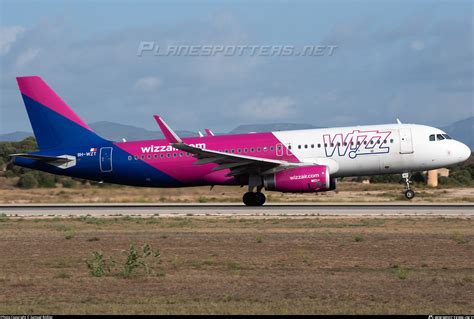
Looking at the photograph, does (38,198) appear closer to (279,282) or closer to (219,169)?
(219,169)

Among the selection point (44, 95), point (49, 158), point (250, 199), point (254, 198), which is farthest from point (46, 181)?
point (254, 198)

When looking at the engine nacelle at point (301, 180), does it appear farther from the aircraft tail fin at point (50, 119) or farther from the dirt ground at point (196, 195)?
the aircraft tail fin at point (50, 119)

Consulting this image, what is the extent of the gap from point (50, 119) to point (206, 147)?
834 centimetres

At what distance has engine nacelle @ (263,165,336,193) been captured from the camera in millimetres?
36469

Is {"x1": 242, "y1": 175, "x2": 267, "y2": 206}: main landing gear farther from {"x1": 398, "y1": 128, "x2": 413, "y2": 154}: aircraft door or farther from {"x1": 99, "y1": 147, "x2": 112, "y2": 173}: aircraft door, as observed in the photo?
{"x1": 99, "y1": 147, "x2": 112, "y2": 173}: aircraft door

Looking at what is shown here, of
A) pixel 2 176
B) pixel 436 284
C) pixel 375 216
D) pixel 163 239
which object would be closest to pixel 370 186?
pixel 375 216

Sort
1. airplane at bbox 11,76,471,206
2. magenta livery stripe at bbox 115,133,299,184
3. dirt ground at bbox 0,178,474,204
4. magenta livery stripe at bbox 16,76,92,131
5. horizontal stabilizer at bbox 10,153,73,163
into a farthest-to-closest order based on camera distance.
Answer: dirt ground at bbox 0,178,474,204 → magenta livery stripe at bbox 16,76,92,131 → horizontal stabilizer at bbox 10,153,73,163 → magenta livery stripe at bbox 115,133,299,184 → airplane at bbox 11,76,471,206

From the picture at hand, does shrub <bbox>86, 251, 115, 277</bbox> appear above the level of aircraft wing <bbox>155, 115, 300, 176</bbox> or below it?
below

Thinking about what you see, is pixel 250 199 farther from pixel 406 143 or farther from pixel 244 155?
pixel 406 143

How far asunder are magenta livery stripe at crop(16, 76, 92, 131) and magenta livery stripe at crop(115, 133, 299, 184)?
396 cm

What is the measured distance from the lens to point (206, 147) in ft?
129

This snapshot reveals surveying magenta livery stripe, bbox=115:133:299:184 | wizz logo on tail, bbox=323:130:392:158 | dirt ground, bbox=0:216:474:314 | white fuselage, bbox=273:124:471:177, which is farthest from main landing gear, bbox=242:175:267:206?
dirt ground, bbox=0:216:474:314

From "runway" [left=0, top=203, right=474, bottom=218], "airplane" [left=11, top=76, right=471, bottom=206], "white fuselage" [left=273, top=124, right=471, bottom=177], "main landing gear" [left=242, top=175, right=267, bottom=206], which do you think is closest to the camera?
"runway" [left=0, top=203, right=474, bottom=218]

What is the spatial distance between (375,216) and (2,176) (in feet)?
135
